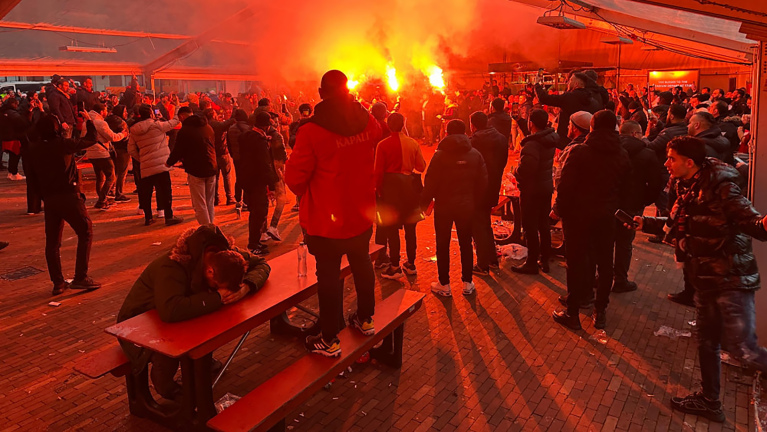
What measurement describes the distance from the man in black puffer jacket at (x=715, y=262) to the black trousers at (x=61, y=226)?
593cm

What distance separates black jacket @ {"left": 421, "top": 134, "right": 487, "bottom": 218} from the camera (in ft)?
19.2

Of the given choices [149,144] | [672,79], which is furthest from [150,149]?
[672,79]

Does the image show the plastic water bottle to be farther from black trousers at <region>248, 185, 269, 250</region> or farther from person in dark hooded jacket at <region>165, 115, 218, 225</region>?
person in dark hooded jacket at <region>165, 115, 218, 225</region>

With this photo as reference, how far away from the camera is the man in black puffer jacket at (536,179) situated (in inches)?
253

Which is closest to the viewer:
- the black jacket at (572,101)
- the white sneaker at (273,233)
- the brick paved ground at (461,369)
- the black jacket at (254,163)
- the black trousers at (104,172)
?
the brick paved ground at (461,369)

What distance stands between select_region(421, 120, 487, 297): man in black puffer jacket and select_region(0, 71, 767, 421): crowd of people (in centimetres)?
1

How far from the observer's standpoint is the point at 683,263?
4.18 metres

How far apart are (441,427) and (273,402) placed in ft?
4.15

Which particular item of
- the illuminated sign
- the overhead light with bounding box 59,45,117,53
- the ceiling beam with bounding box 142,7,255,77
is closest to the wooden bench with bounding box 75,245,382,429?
the overhead light with bounding box 59,45,117,53

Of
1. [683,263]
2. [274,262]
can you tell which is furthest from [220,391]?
[683,263]

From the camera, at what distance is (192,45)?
28.8 meters

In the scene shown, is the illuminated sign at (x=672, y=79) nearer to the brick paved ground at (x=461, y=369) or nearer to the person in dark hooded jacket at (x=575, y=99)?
the person in dark hooded jacket at (x=575, y=99)

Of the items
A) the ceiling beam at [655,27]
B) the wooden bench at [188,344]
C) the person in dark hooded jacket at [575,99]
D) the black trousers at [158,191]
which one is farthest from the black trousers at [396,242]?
the ceiling beam at [655,27]

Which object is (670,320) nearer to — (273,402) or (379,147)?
(379,147)
